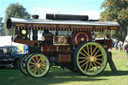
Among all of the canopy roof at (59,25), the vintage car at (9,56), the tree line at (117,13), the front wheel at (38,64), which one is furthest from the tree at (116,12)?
the front wheel at (38,64)

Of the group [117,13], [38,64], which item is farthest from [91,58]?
[117,13]

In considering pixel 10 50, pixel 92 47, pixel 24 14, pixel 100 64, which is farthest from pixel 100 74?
pixel 24 14

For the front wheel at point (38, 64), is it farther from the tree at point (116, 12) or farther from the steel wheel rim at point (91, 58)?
the tree at point (116, 12)

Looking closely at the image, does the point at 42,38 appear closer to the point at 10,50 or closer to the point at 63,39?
the point at 63,39

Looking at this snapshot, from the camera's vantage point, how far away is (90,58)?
10844 mm

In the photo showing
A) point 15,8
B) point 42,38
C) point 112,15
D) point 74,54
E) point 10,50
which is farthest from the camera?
point 15,8

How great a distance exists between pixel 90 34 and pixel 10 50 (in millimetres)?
6044

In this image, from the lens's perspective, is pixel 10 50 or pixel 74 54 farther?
pixel 10 50

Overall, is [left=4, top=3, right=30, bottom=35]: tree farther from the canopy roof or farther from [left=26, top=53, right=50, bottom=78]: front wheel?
[left=26, top=53, right=50, bottom=78]: front wheel

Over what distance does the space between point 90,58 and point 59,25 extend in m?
1.87

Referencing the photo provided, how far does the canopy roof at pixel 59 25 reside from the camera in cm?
990

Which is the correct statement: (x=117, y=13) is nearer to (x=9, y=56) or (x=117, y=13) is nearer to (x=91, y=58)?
(x=9, y=56)

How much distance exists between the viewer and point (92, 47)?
11.0 meters

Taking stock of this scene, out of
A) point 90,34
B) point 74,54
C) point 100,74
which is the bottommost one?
point 100,74
